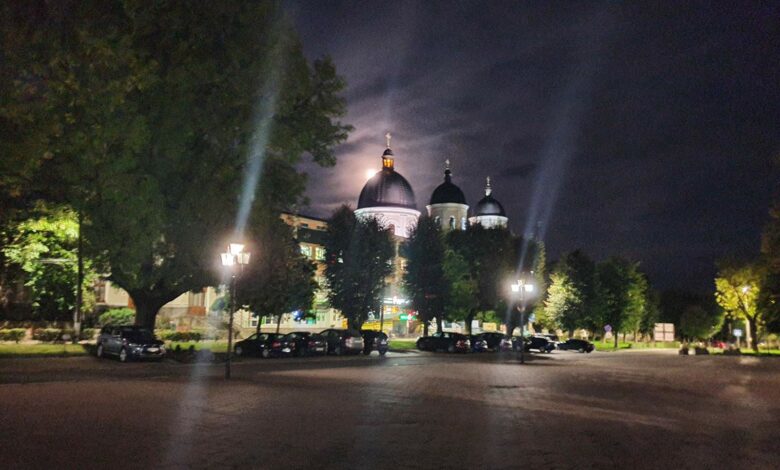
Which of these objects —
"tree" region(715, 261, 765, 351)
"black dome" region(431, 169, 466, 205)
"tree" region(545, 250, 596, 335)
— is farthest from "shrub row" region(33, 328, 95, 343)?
"black dome" region(431, 169, 466, 205)

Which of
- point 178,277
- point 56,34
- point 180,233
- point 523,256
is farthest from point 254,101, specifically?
point 523,256

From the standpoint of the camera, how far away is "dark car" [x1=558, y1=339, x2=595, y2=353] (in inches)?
2379

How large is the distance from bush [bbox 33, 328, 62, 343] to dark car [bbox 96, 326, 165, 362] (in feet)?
27.3

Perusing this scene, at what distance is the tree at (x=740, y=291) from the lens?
63.4 metres

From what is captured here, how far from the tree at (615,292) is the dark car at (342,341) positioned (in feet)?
129

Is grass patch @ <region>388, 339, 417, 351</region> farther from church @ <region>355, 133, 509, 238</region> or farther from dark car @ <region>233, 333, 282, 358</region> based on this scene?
church @ <region>355, 133, 509, 238</region>

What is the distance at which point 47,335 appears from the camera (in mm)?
38094

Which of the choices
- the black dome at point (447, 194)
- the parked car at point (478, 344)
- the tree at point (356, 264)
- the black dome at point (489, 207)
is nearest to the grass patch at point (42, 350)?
the tree at point (356, 264)

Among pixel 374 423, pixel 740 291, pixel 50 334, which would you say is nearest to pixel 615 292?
pixel 740 291

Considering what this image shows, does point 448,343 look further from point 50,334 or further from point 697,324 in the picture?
point 697,324

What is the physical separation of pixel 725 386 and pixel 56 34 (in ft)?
77.3

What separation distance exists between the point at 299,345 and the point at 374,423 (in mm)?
27270

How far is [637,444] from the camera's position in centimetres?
1117

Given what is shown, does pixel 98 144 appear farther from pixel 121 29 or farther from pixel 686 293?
pixel 686 293
